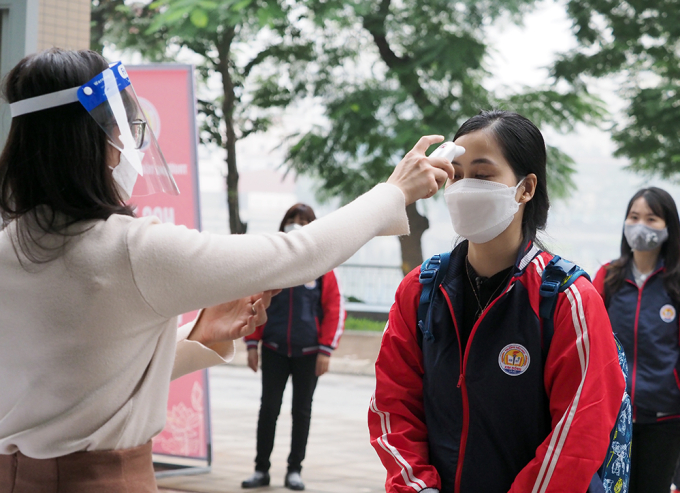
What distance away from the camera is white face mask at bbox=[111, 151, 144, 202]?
1.55m

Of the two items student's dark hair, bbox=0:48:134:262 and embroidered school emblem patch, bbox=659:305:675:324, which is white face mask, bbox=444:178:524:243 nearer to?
student's dark hair, bbox=0:48:134:262

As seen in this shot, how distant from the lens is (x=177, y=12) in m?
9.19

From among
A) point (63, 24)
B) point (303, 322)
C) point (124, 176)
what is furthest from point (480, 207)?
point (303, 322)

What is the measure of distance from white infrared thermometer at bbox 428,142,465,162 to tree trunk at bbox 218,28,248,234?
11433 millimetres

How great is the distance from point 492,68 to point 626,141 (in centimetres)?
204

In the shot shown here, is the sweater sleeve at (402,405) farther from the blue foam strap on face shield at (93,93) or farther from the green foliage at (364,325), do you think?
the green foliage at (364,325)

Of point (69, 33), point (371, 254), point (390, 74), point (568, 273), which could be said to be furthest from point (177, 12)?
point (568, 273)

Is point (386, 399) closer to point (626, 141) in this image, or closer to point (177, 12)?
point (177, 12)

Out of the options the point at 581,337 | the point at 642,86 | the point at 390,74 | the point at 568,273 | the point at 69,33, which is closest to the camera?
the point at 581,337

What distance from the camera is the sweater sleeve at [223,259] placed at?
140cm

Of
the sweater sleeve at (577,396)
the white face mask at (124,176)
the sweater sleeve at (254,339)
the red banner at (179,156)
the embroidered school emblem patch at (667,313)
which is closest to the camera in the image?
the white face mask at (124,176)

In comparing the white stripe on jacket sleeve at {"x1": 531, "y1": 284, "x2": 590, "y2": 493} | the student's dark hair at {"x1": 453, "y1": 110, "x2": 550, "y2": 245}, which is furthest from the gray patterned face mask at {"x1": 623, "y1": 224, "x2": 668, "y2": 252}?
the white stripe on jacket sleeve at {"x1": 531, "y1": 284, "x2": 590, "y2": 493}

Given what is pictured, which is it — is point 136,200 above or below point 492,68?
below

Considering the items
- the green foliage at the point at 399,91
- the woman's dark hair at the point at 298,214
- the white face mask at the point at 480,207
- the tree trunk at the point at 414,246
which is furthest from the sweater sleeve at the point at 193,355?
the tree trunk at the point at 414,246
